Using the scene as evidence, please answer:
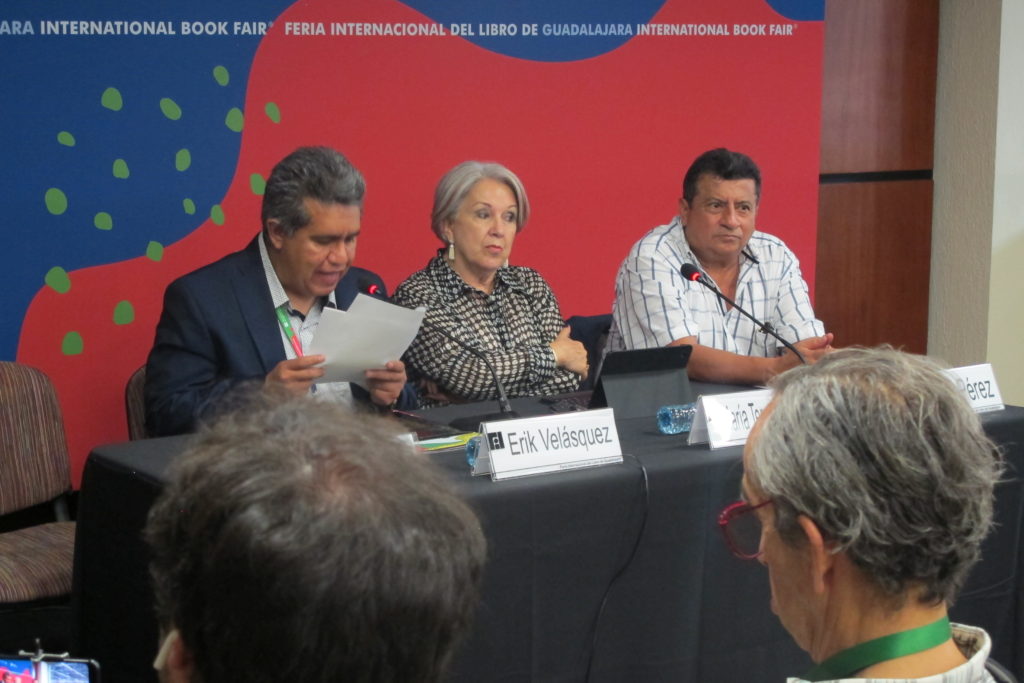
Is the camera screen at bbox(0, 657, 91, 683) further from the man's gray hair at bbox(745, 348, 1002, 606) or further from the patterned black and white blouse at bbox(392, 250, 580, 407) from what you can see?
the patterned black and white blouse at bbox(392, 250, 580, 407)

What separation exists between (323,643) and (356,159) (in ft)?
10.2

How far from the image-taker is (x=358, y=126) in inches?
146

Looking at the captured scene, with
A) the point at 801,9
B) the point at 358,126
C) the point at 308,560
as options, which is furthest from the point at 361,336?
the point at 801,9

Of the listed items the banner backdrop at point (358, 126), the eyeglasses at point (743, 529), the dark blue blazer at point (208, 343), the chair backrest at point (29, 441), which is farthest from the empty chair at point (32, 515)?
the eyeglasses at point (743, 529)

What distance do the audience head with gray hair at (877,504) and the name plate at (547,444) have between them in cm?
69

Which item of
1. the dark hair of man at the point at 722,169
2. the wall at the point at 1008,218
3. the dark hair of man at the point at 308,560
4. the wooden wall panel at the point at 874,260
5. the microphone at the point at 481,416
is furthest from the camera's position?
the wooden wall panel at the point at 874,260

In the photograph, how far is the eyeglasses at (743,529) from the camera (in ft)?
4.22

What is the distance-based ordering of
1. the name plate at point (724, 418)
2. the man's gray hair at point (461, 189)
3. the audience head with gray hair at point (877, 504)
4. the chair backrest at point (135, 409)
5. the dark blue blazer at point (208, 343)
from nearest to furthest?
the audience head with gray hair at point (877, 504)
the name plate at point (724, 418)
the dark blue blazer at point (208, 343)
the chair backrest at point (135, 409)
the man's gray hair at point (461, 189)

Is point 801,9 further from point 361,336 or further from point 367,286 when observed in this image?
point 361,336

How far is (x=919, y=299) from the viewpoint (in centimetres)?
514

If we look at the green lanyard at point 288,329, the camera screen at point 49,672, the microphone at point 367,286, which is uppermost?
the microphone at point 367,286

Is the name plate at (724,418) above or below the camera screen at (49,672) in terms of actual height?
above

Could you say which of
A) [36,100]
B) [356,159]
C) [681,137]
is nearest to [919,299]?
[681,137]

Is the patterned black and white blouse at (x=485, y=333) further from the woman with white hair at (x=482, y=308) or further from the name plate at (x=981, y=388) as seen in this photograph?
the name plate at (x=981, y=388)
